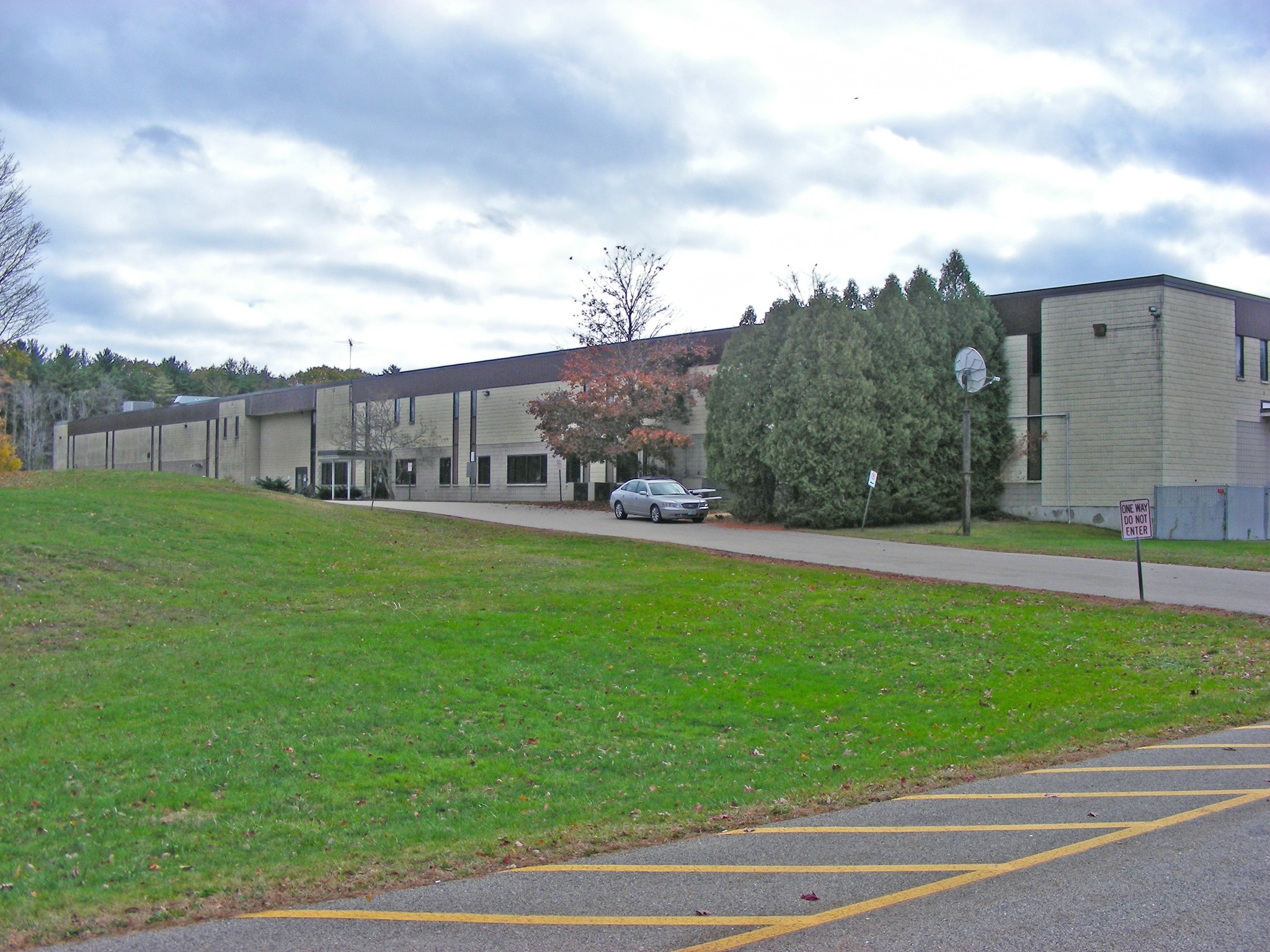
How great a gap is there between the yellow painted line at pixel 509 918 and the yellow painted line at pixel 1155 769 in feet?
13.3

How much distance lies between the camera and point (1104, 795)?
7000 mm

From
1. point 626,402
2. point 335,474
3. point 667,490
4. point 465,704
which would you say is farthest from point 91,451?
point 465,704

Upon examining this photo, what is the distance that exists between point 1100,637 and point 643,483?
23.1m

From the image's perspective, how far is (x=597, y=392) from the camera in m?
43.7

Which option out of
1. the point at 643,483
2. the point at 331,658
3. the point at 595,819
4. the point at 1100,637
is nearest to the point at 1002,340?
the point at 643,483

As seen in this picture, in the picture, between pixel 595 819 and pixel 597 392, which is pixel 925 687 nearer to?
pixel 595 819

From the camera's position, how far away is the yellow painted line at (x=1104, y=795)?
6.88 m

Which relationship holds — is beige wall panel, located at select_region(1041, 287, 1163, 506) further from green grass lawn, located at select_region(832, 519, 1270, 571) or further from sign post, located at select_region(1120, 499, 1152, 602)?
sign post, located at select_region(1120, 499, 1152, 602)

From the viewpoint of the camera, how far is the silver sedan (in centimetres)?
3459

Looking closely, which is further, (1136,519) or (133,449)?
(133,449)

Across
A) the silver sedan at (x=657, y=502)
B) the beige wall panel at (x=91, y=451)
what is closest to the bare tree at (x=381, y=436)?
the silver sedan at (x=657, y=502)

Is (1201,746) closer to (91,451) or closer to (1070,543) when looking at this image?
(1070,543)

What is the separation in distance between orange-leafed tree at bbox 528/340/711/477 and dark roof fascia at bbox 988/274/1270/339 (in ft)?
41.1

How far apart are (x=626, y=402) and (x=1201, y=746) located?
3583 cm
